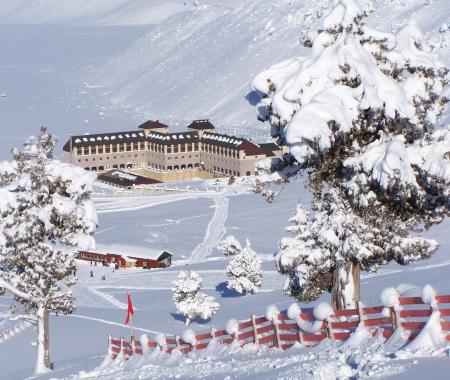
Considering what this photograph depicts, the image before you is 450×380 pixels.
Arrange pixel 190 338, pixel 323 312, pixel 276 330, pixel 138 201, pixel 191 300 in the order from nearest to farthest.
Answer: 1. pixel 323 312
2. pixel 276 330
3. pixel 190 338
4. pixel 191 300
5. pixel 138 201

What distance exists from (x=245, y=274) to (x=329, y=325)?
57.1m

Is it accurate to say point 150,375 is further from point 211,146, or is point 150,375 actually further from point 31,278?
point 211,146

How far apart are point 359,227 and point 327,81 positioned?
417 cm

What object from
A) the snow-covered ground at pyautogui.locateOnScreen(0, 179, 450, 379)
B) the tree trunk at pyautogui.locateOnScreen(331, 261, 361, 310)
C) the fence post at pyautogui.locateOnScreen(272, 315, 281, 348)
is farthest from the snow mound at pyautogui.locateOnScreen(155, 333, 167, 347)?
the fence post at pyautogui.locateOnScreen(272, 315, 281, 348)

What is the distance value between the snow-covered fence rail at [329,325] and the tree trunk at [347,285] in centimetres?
285

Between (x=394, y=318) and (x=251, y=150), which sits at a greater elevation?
(x=251, y=150)

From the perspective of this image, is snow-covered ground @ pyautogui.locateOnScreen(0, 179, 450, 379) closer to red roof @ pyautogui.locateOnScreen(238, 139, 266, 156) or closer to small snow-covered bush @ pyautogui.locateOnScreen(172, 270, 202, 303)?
small snow-covered bush @ pyautogui.locateOnScreen(172, 270, 202, 303)

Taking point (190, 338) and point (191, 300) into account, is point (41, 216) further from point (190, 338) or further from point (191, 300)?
point (191, 300)

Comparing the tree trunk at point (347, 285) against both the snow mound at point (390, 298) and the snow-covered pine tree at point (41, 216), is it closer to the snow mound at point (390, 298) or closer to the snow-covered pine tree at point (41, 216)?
the snow mound at point (390, 298)

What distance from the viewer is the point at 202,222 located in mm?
129875

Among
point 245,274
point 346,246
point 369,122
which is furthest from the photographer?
point 245,274

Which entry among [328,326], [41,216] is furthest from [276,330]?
[41,216]

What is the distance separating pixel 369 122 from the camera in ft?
103

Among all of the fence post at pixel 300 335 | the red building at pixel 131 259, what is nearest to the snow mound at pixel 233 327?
the fence post at pixel 300 335
